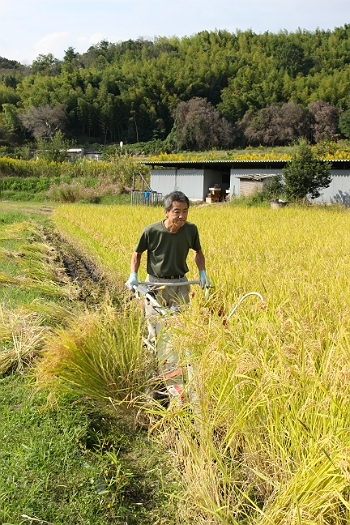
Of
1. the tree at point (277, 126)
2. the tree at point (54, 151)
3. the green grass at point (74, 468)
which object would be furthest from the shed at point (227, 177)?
the tree at point (277, 126)

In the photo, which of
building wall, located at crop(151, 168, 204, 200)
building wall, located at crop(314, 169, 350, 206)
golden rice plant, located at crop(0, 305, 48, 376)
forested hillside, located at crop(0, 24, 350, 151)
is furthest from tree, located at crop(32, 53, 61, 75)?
golden rice plant, located at crop(0, 305, 48, 376)

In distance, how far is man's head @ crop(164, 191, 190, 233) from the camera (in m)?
2.97

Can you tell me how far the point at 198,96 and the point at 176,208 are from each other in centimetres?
6664

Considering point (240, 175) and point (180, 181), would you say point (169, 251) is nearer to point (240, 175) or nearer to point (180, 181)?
point (240, 175)

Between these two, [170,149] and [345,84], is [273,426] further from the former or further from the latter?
[345,84]

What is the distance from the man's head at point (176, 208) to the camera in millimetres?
2966

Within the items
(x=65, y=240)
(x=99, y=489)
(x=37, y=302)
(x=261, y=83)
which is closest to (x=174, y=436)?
(x=99, y=489)

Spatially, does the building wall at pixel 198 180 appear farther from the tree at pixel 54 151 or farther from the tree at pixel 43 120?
the tree at pixel 43 120

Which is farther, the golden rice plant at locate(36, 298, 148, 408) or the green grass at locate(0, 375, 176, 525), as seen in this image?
the golden rice plant at locate(36, 298, 148, 408)

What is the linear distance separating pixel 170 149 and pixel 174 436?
48504 mm

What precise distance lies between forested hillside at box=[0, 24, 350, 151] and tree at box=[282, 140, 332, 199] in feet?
98.8

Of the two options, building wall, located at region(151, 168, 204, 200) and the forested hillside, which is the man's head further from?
the forested hillside

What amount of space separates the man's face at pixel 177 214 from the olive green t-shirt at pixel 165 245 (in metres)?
0.11

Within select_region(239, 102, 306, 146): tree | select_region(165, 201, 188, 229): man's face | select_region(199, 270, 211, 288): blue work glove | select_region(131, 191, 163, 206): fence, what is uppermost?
select_region(239, 102, 306, 146): tree
